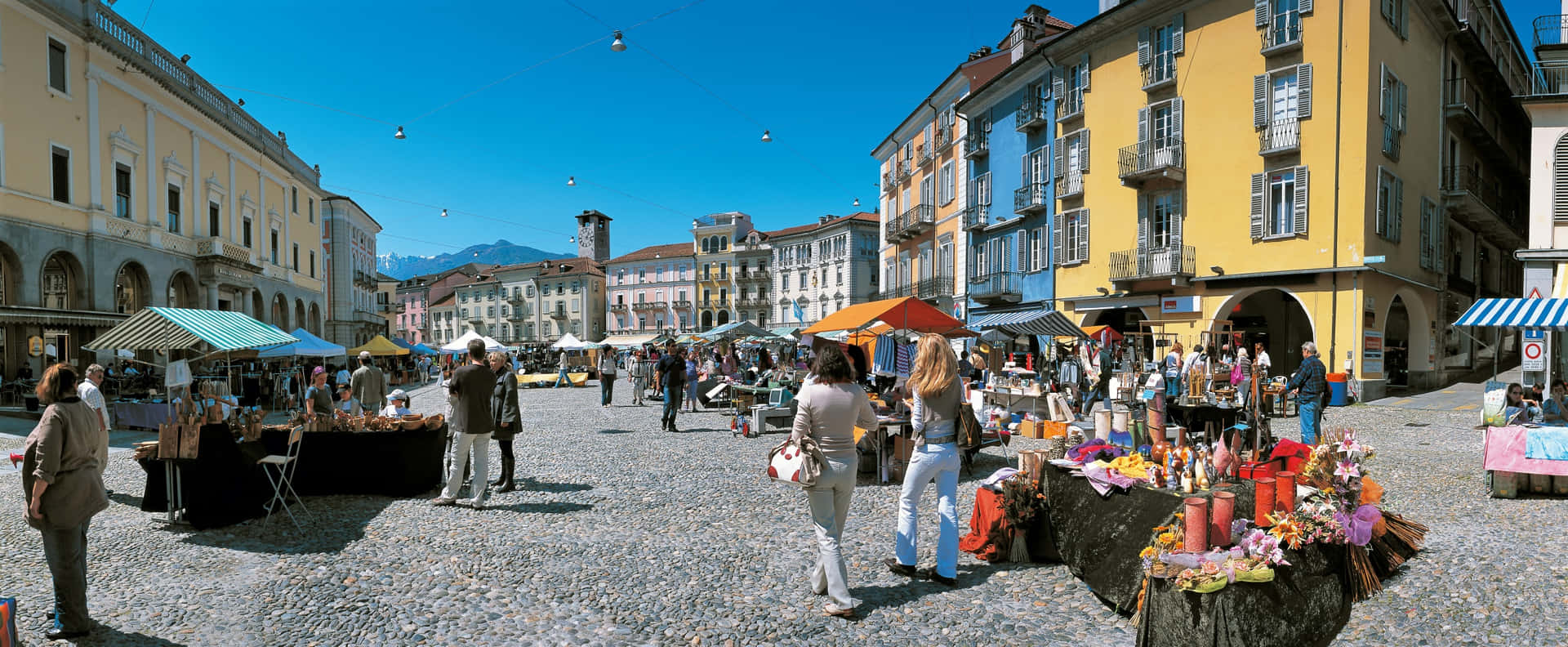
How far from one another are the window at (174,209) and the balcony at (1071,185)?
1116 inches

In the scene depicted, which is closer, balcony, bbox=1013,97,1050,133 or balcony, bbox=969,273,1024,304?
balcony, bbox=1013,97,1050,133

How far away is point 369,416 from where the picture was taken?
27.0 feet

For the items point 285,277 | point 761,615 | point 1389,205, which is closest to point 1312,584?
point 761,615

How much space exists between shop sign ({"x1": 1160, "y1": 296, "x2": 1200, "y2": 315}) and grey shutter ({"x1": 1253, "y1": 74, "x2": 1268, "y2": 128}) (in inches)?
181

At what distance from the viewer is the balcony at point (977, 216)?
2895 cm

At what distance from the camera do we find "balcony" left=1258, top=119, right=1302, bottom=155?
701 inches

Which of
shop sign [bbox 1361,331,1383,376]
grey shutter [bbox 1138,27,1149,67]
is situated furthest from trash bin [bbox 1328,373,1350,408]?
grey shutter [bbox 1138,27,1149,67]

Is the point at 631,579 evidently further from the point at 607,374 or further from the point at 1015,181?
the point at 1015,181

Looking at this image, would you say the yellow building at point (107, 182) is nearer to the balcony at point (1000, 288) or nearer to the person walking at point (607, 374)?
the person walking at point (607, 374)

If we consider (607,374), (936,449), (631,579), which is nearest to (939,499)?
(936,449)

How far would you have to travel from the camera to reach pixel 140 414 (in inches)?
595

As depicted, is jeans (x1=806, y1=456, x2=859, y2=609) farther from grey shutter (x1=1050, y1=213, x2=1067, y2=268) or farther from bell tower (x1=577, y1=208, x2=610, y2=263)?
bell tower (x1=577, y1=208, x2=610, y2=263)

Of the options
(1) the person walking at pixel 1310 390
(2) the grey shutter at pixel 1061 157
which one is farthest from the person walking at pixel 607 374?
(2) the grey shutter at pixel 1061 157

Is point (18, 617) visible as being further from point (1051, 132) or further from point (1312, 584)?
point (1051, 132)
